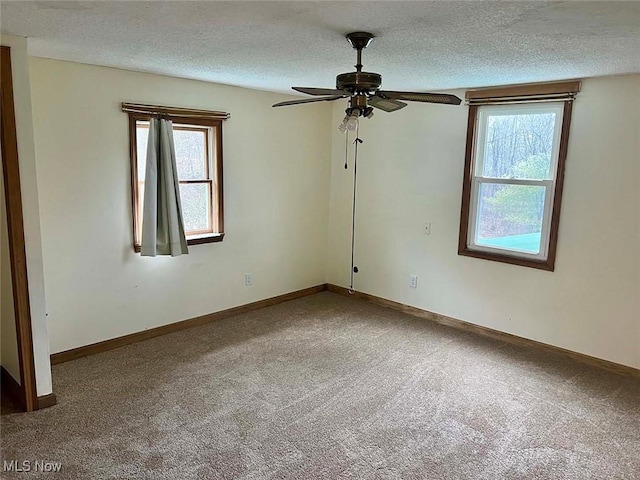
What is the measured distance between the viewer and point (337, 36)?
2.32 m

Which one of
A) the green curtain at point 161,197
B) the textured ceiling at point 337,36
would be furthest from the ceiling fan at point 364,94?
the green curtain at point 161,197

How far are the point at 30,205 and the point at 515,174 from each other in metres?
3.61

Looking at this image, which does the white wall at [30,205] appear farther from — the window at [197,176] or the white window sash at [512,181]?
the white window sash at [512,181]

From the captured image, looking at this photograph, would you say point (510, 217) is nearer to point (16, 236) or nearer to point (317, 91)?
point (317, 91)

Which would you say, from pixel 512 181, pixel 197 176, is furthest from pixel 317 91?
pixel 512 181

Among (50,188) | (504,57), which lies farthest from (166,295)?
(504,57)

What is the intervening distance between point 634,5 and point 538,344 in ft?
9.49

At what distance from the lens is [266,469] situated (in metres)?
2.35

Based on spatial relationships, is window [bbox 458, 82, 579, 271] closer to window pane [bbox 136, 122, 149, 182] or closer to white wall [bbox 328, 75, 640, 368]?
white wall [bbox 328, 75, 640, 368]

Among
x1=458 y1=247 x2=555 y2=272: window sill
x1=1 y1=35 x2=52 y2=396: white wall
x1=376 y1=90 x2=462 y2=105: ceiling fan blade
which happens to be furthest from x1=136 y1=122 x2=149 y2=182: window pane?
x1=458 y1=247 x2=555 y2=272: window sill

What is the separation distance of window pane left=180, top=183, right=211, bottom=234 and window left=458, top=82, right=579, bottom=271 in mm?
2409

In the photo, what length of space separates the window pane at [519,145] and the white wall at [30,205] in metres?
3.48

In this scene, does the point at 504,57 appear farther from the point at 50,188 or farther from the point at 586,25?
the point at 50,188

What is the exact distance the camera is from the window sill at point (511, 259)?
12.5 ft
